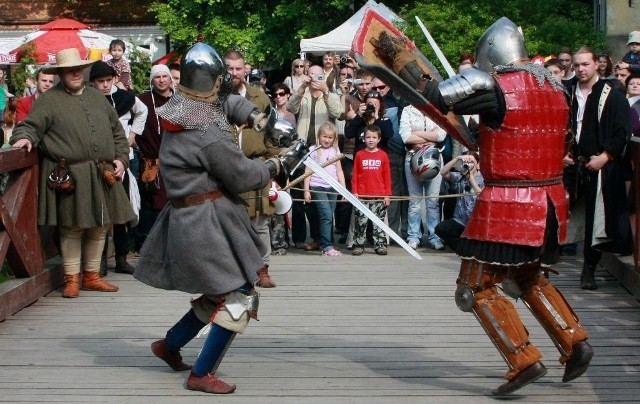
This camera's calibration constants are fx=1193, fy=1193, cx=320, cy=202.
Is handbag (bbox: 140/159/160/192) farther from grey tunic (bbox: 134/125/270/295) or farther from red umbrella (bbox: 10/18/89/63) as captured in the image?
red umbrella (bbox: 10/18/89/63)

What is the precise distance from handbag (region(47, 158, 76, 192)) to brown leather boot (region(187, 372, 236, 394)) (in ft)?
9.10

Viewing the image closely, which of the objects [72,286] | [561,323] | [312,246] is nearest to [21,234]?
[72,286]

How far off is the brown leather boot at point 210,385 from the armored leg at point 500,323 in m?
1.17

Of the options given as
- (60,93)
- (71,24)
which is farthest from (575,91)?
(71,24)

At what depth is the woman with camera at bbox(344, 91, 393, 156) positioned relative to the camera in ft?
35.2

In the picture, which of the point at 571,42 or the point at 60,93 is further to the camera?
the point at 571,42

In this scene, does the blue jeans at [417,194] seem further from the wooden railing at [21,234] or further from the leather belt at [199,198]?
the leather belt at [199,198]

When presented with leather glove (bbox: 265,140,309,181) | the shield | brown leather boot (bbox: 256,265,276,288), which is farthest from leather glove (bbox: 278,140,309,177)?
brown leather boot (bbox: 256,265,276,288)

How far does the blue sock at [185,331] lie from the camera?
231 inches

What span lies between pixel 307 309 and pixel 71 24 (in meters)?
14.6

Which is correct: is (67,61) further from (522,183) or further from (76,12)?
(76,12)

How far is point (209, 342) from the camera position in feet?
18.4

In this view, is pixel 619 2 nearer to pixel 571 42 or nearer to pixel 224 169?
pixel 571 42

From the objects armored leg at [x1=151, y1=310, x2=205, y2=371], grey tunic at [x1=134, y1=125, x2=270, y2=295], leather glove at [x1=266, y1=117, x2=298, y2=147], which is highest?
leather glove at [x1=266, y1=117, x2=298, y2=147]
